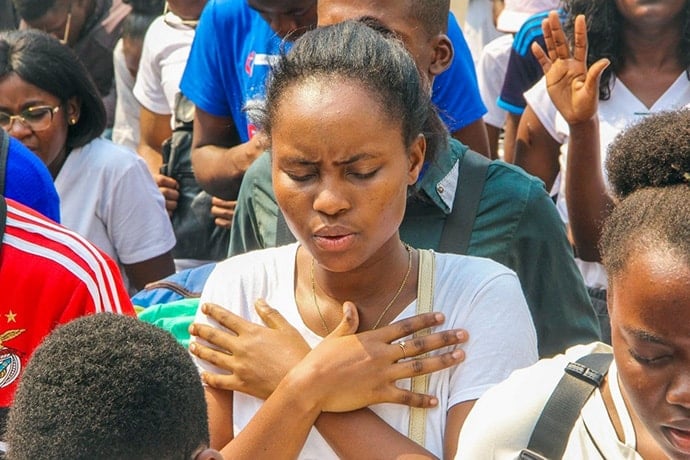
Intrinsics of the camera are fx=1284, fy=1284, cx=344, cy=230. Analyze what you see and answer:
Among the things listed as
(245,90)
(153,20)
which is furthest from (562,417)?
(153,20)

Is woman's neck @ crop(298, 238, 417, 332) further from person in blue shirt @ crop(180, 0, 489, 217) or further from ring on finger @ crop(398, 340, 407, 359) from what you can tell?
person in blue shirt @ crop(180, 0, 489, 217)

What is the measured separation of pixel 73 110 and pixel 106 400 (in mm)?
2681

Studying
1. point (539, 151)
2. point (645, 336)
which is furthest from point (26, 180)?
point (539, 151)

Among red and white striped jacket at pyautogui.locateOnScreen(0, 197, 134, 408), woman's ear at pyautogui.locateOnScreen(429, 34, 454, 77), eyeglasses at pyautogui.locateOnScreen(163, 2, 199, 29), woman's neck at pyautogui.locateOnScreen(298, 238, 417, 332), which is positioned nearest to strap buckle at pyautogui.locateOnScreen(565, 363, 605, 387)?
woman's neck at pyautogui.locateOnScreen(298, 238, 417, 332)

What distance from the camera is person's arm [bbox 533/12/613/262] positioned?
3.70 m

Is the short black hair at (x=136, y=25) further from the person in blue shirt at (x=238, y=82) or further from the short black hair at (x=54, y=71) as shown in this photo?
the person in blue shirt at (x=238, y=82)

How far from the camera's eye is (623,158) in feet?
7.76

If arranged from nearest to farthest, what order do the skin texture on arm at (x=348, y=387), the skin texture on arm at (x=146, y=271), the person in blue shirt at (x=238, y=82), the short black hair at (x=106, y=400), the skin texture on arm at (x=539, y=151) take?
1. the short black hair at (x=106, y=400)
2. the skin texture on arm at (x=348, y=387)
3. the person in blue shirt at (x=238, y=82)
4. the skin texture on arm at (x=539, y=151)
5. the skin texture on arm at (x=146, y=271)

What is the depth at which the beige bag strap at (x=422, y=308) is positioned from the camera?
8.24 ft

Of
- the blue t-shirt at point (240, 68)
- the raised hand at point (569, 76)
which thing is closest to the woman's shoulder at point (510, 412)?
the raised hand at point (569, 76)

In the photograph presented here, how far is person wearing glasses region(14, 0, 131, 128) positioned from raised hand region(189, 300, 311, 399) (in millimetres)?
3896

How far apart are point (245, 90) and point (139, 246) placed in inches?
33.4

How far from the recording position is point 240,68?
411cm

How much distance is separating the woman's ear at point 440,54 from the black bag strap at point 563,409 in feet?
3.99
